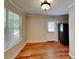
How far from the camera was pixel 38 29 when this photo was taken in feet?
27.6

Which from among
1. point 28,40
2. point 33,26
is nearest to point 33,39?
point 28,40

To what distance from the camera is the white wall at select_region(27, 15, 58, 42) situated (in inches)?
324

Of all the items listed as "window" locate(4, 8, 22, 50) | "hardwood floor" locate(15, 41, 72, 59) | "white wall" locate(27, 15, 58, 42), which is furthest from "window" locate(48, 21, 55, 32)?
"window" locate(4, 8, 22, 50)

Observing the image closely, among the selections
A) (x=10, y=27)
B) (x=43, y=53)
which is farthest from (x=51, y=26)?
(x=10, y=27)

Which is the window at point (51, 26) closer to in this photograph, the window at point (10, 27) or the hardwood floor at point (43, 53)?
the hardwood floor at point (43, 53)

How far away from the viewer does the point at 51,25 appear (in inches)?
348

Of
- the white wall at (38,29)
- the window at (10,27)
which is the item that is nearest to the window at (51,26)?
the white wall at (38,29)

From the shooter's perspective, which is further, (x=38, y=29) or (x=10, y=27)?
(x=38, y=29)

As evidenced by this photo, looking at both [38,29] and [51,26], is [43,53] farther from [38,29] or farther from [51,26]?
[51,26]

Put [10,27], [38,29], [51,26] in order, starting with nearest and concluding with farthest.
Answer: [10,27] → [38,29] → [51,26]

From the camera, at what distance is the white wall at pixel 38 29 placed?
8.24 metres

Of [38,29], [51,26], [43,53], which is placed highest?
[51,26]
